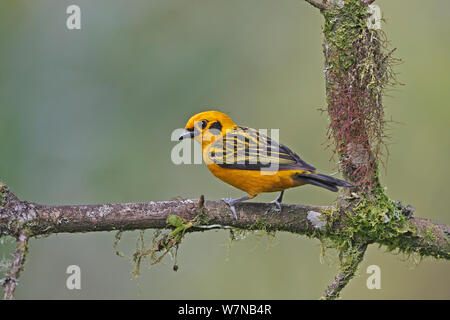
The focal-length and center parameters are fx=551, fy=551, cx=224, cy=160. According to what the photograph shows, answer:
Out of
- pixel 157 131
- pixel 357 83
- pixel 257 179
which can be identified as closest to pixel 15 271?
pixel 257 179

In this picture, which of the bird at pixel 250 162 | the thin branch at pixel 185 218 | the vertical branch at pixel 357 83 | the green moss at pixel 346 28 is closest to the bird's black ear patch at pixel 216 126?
the bird at pixel 250 162

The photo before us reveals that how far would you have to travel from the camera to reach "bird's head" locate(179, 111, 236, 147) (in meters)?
4.27

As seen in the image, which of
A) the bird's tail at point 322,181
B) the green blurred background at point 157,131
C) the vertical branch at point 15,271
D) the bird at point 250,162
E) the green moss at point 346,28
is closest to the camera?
the vertical branch at point 15,271

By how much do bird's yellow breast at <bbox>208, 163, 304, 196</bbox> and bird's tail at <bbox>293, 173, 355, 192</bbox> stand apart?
0.04 meters

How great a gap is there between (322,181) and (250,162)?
0.55 meters

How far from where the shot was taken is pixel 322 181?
3.67m

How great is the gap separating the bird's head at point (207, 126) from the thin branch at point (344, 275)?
136 centimetres

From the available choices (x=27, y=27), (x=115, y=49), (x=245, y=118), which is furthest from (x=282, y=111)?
(x=27, y=27)

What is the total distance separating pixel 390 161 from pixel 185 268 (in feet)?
9.02

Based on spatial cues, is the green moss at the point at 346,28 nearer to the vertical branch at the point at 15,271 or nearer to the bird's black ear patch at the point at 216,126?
the bird's black ear patch at the point at 216,126

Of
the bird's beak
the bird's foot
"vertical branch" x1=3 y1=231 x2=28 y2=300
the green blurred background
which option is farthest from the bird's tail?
the green blurred background

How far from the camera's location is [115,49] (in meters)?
6.69

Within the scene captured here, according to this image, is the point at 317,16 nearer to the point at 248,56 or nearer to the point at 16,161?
the point at 248,56

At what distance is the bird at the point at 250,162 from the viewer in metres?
3.84
